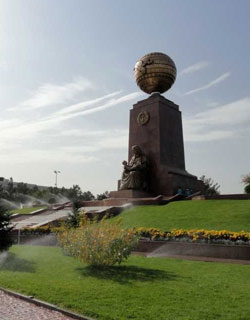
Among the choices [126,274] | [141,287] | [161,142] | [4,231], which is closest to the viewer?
[141,287]

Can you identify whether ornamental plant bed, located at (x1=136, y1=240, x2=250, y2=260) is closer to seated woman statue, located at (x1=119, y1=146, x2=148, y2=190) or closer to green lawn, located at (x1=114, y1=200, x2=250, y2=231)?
green lawn, located at (x1=114, y1=200, x2=250, y2=231)

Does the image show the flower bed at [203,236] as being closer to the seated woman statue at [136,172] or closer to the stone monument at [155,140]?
the stone monument at [155,140]

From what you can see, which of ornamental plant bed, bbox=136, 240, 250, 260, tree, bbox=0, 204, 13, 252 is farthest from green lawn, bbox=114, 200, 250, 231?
tree, bbox=0, 204, 13, 252

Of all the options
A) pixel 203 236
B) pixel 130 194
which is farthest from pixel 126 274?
pixel 130 194

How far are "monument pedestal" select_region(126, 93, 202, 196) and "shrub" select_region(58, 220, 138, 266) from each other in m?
14.7

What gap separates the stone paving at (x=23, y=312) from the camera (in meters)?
4.53

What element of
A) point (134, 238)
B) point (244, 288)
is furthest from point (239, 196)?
point (244, 288)

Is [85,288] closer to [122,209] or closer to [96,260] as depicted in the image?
[96,260]

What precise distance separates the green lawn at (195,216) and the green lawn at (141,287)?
4367mm

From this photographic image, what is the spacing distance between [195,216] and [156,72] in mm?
14138

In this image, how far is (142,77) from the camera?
26.2 metres

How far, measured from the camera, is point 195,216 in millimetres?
14438

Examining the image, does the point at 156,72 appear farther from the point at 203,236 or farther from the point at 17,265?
the point at 17,265

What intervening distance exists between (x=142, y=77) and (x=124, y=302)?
22.9 metres
